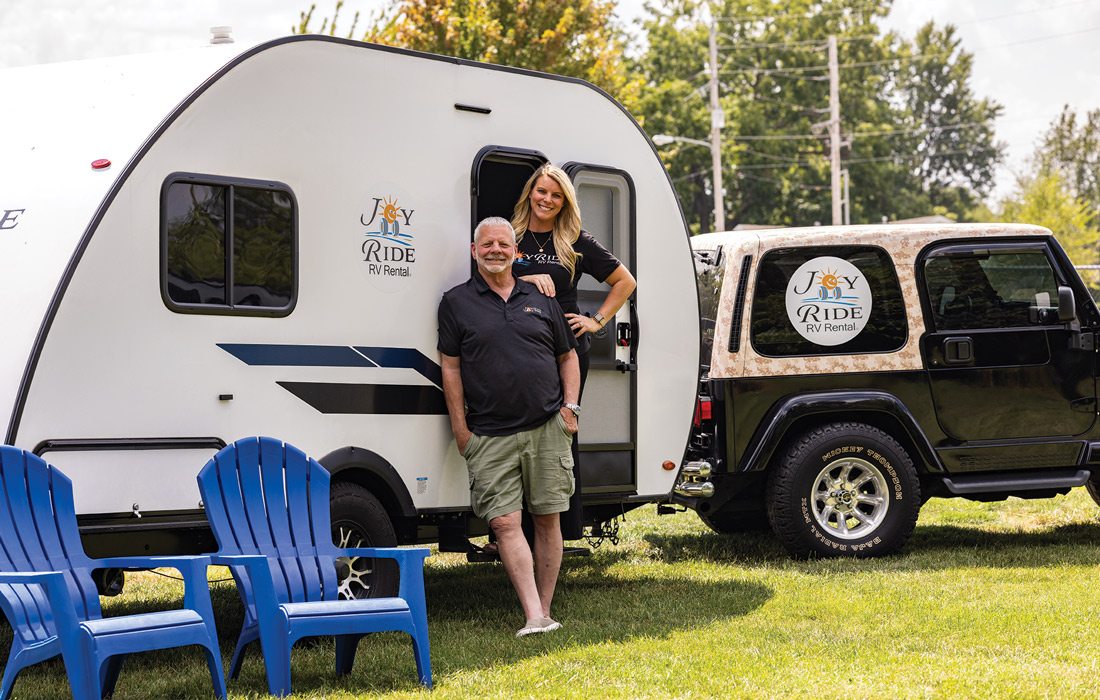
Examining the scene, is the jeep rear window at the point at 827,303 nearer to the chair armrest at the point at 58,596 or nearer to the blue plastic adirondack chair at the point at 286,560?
the blue plastic adirondack chair at the point at 286,560

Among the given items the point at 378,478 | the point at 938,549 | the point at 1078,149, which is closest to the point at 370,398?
the point at 378,478

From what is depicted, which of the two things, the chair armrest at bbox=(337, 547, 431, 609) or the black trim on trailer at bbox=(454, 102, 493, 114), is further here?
the black trim on trailer at bbox=(454, 102, 493, 114)

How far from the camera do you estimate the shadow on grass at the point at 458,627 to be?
19.1ft

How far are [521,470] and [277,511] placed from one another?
133 centimetres

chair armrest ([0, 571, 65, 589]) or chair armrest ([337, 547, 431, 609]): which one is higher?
chair armrest ([0, 571, 65, 589])

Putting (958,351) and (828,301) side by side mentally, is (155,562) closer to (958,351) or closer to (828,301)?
(828,301)

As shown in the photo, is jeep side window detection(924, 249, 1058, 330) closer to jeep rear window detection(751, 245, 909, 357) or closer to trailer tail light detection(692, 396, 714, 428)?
jeep rear window detection(751, 245, 909, 357)

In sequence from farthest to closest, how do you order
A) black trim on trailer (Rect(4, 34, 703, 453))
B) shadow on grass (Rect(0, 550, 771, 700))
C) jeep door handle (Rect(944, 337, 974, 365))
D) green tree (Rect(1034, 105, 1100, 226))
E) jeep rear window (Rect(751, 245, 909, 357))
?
green tree (Rect(1034, 105, 1100, 226)) → jeep door handle (Rect(944, 337, 974, 365)) → jeep rear window (Rect(751, 245, 909, 357)) → shadow on grass (Rect(0, 550, 771, 700)) → black trim on trailer (Rect(4, 34, 703, 453))

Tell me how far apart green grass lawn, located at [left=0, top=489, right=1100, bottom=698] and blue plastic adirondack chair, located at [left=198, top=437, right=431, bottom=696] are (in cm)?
23

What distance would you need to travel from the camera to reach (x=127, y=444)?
5844 mm

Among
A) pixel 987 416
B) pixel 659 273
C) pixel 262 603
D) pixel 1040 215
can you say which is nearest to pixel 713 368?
pixel 659 273

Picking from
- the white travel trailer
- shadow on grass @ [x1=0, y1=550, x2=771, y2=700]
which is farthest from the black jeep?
the white travel trailer

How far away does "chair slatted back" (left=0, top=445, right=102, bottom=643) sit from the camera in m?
5.36

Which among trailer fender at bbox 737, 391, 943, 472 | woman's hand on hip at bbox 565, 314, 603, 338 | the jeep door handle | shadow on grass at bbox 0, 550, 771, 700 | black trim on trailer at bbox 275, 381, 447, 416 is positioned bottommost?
shadow on grass at bbox 0, 550, 771, 700
